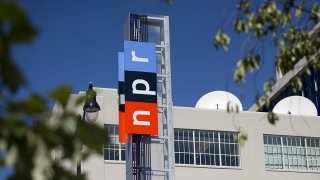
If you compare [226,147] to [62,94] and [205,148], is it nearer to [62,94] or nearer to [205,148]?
[205,148]

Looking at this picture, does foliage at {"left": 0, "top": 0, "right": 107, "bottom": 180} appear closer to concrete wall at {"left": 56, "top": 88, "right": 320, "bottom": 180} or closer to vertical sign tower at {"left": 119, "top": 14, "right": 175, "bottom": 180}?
vertical sign tower at {"left": 119, "top": 14, "right": 175, "bottom": 180}

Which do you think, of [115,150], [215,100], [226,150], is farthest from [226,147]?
[115,150]

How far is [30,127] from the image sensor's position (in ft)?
10.8

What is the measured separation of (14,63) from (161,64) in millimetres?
34712

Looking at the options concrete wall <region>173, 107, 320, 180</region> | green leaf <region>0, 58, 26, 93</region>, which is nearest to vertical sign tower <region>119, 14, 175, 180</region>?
concrete wall <region>173, 107, 320, 180</region>

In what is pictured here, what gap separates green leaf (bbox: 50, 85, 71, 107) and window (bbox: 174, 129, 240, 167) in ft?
140

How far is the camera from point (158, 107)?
3653 centimetres

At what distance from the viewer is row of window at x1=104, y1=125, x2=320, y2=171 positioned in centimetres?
4594

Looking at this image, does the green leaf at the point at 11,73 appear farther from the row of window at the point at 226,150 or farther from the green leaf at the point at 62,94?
the row of window at the point at 226,150

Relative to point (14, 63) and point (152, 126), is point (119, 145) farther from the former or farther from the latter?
point (14, 63)

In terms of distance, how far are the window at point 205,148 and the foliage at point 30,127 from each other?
42.4 meters

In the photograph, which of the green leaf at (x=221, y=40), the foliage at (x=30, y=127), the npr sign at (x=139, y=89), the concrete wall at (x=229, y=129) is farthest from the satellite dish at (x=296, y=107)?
the foliage at (x=30, y=127)

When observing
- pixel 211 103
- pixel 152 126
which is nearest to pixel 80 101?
pixel 152 126

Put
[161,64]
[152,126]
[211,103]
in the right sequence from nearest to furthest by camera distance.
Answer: [152,126] → [161,64] → [211,103]
